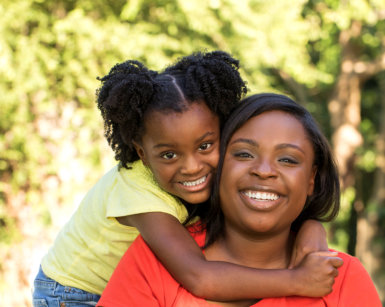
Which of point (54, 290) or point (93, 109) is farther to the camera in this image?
point (93, 109)

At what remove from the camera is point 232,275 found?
219 cm

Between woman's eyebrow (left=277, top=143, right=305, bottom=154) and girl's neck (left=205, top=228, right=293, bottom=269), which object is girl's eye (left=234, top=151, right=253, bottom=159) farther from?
girl's neck (left=205, top=228, right=293, bottom=269)

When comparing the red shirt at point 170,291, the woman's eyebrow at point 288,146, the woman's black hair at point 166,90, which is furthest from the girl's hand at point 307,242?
the woman's black hair at point 166,90

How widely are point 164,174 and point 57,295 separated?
102cm

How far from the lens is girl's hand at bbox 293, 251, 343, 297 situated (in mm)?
2098

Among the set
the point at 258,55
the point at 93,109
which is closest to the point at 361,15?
the point at 258,55

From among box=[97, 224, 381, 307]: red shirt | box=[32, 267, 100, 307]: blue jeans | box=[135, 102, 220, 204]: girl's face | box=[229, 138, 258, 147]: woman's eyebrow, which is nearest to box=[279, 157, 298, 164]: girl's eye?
box=[229, 138, 258, 147]: woman's eyebrow

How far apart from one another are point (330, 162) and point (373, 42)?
876cm

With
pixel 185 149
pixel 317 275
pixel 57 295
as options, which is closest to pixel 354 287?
pixel 317 275

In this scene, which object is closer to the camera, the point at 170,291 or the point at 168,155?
the point at 170,291

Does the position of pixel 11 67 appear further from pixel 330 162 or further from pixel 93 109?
pixel 330 162

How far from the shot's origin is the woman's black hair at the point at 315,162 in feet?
7.74

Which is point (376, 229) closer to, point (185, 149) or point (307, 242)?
point (307, 242)

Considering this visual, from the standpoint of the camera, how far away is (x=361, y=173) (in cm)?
1432
